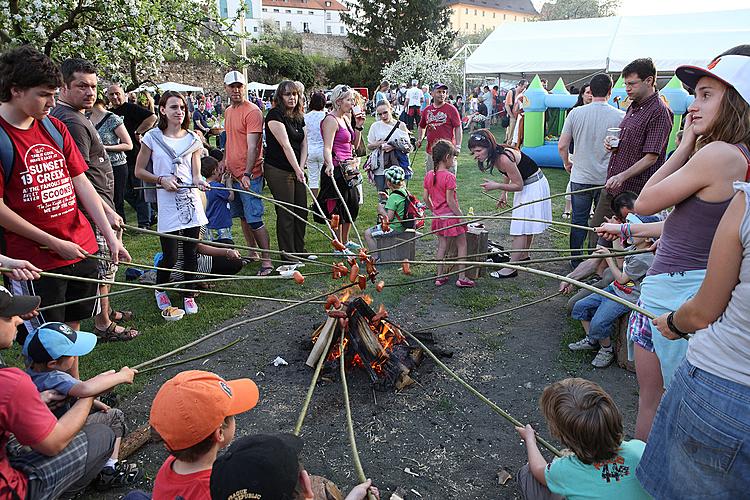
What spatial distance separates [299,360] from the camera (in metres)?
4.36

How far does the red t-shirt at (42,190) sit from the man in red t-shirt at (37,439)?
0.82 metres

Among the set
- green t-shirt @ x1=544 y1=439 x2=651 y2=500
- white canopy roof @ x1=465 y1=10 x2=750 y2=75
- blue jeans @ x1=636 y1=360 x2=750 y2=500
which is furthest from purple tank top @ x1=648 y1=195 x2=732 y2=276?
white canopy roof @ x1=465 y1=10 x2=750 y2=75

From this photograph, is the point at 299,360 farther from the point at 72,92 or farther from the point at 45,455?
the point at 72,92

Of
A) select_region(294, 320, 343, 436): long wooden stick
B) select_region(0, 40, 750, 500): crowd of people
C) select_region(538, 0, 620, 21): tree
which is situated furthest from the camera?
select_region(538, 0, 620, 21): tree

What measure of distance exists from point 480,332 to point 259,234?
3136 mm

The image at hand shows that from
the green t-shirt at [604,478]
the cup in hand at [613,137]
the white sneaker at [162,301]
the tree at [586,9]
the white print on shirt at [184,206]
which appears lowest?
the white sneaker at [162,301]

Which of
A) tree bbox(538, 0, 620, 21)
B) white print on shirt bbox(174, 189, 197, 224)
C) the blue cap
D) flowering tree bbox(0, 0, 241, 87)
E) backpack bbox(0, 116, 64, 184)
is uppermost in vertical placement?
tree bbox(538, 0, 620, 21)

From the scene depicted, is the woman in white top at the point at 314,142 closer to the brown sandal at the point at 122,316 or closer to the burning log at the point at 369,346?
the brown sandal at the point at 122,316

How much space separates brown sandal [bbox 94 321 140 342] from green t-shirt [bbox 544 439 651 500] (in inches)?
156

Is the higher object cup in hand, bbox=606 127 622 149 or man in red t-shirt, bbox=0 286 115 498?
cup in hand, bbox=606 127 622 149

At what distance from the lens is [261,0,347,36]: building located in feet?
291

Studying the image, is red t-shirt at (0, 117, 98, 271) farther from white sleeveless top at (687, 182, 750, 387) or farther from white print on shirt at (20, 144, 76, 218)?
white sleeveless top at (687, 182, 750, 387)

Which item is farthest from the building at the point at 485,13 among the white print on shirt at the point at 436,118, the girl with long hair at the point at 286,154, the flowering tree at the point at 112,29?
the girl with long hair at the point at 286,154

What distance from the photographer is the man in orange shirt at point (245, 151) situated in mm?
6098
